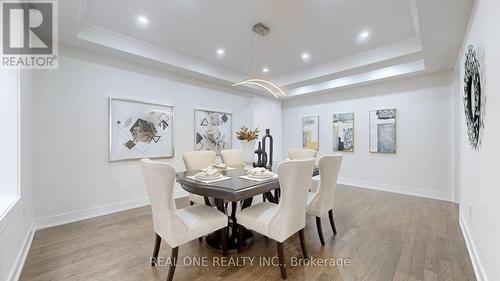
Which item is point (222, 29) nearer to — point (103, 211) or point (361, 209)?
point (103, 211)

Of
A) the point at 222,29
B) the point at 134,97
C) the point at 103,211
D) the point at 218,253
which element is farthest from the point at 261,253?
the point at 134,97

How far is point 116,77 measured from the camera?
346 cm

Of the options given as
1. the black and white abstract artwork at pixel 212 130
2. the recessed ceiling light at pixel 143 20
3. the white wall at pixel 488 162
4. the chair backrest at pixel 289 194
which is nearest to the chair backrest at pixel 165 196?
the chair backrest at pixel 289 194

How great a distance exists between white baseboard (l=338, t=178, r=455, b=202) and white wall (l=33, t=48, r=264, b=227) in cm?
475

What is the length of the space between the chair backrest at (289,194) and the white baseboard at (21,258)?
7.06 feet

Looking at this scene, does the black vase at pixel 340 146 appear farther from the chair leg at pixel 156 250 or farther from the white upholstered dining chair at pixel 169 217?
the chair leg at pixel 156 250

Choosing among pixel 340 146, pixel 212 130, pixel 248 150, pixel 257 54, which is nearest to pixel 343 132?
pixel 340 146

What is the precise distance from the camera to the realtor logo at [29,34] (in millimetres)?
1982

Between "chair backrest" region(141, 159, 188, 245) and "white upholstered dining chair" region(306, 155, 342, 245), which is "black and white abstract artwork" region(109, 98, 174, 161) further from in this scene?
"white upholstered dining chair" region(306, 155, 342, 245)

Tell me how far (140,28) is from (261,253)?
131 inches

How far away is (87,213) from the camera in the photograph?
3.14 meters

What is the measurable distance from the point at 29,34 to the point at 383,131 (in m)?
6.29

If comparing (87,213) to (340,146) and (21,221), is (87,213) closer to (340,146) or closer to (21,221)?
(21,221)

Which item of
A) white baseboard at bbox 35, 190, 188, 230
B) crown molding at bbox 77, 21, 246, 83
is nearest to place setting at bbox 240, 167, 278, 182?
white baseboard at bbox 35, 190, 188, 230
